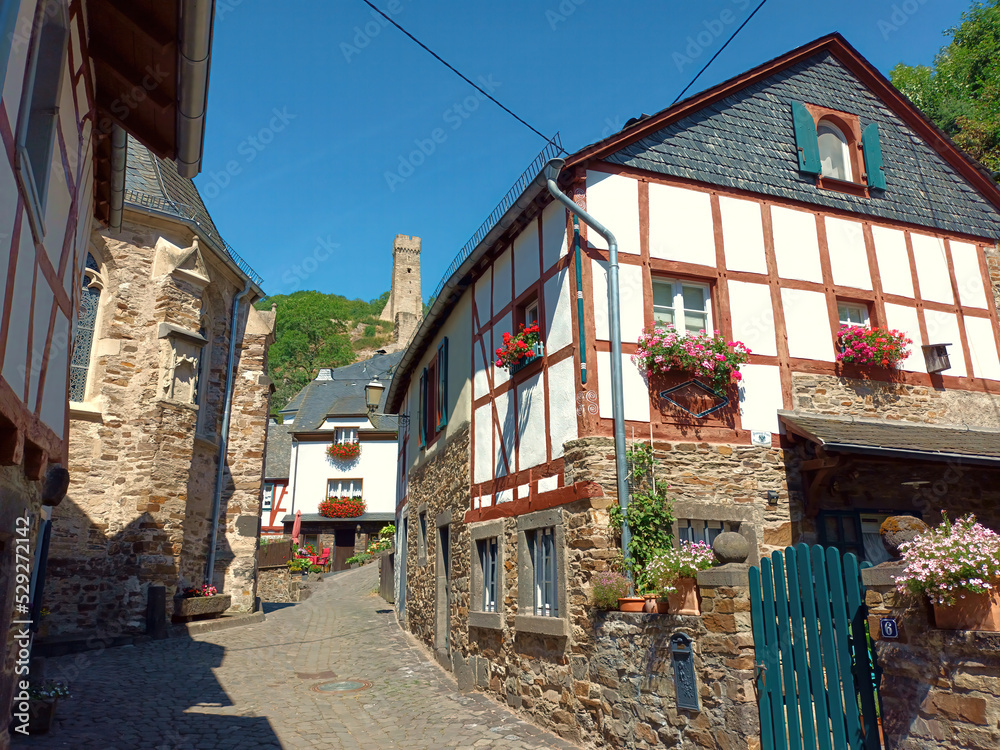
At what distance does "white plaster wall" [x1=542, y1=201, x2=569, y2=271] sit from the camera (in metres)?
7.93

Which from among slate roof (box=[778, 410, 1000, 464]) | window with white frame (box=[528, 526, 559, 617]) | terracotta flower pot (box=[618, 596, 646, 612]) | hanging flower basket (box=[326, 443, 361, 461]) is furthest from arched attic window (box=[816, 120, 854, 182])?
hanging flower basket (box=[326, 443, 361, 461])

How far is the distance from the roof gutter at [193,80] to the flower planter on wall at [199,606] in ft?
29.5

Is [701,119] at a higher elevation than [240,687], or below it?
higher

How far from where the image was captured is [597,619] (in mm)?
6570

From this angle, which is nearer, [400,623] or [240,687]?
[240,687]

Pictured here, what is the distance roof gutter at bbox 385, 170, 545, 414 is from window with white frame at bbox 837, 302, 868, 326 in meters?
3.91

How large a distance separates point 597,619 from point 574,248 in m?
3.73

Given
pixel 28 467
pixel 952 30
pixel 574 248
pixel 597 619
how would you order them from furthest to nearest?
pixel 952 30, pixel 574 248, pixel 597 619, pixel 28 467

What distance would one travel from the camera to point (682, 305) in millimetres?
8000

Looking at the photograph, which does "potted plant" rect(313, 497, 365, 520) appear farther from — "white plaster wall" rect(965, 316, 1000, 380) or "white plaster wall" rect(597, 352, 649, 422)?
"white plaster wall" rect(965, 316, 1000, 380)

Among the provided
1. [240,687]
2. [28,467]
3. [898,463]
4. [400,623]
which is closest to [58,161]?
[28,467]

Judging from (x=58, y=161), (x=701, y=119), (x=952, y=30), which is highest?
(x=952, y=30)

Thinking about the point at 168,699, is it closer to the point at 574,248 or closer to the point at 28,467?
the point at 28,467

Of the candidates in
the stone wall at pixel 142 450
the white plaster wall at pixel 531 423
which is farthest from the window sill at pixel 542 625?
the stone wall at pixel 142 450
